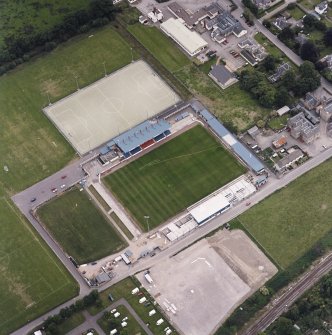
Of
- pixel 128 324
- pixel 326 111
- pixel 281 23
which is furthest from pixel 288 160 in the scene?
→ pixel 128 324

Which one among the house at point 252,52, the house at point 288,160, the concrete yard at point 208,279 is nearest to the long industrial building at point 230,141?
the house at point 288,160

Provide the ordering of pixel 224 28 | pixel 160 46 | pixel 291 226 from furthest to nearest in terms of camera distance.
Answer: pixel 160 46 → pixel 224 28 → pixel 291 226

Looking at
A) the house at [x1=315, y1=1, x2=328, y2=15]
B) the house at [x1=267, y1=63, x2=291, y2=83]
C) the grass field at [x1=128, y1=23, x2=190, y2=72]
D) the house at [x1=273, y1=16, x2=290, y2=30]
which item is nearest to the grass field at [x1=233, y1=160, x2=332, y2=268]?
the house at [x1=267, y1=63, x2=291, y2=83]

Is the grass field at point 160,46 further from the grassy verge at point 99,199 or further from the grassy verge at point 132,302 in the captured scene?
the grassy verge at point 132,302

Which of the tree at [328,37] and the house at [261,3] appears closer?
the tree at [328,37]

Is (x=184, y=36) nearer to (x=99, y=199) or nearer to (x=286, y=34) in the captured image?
(x=286, y=34)

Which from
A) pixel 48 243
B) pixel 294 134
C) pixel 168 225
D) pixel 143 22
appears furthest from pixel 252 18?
pixel 48 243

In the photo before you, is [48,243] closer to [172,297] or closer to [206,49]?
[172,297]
